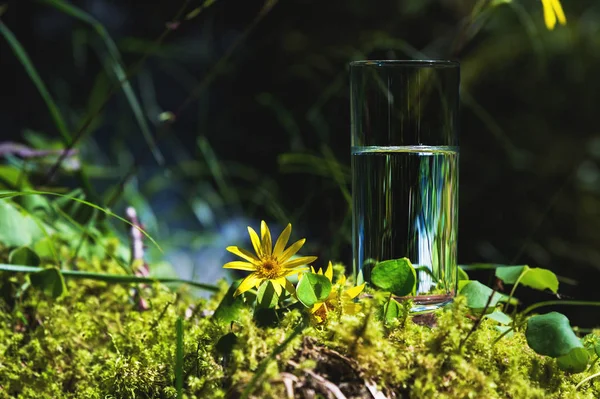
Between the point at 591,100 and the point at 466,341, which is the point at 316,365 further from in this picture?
the point at 591,100

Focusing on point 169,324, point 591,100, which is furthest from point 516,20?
point 169,324

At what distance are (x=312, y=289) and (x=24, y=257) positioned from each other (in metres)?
0.57

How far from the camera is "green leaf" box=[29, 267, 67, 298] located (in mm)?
990

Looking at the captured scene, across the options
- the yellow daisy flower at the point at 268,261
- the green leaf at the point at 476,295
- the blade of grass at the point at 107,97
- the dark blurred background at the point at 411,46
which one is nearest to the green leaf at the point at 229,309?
the yellow daisy flower at the point at 268,261

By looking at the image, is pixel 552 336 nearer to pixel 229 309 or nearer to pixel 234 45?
pixel 229 309

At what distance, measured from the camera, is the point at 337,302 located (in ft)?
2.54

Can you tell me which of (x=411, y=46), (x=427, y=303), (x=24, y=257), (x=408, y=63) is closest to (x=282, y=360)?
(x=427, y=303)

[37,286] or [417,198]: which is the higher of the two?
[417,198]

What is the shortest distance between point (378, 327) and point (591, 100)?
3.99 metres

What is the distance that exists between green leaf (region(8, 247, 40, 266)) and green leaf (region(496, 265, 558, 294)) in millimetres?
723

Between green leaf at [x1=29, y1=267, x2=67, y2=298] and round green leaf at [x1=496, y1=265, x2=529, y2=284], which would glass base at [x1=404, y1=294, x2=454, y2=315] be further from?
green leaf at [x1=29, y1=267, x2=67, y2=298]

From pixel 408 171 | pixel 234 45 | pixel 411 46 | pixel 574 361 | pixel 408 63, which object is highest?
pixel 411 46

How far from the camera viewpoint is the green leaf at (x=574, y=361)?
2.44 feet

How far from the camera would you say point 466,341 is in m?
0.74
